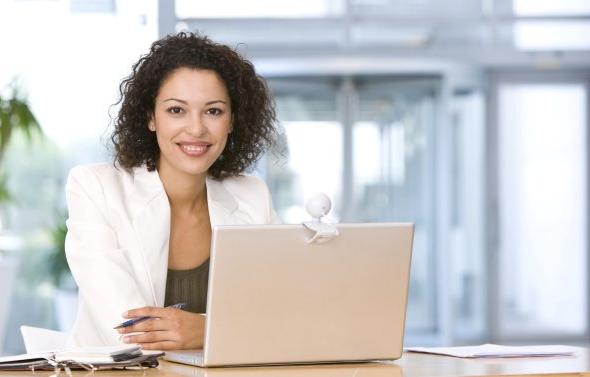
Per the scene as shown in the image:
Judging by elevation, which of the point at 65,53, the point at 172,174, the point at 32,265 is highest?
the point at 65,53

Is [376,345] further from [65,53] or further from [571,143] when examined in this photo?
[571,143]

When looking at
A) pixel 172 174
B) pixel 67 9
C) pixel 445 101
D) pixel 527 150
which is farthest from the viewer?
pixel 527 150

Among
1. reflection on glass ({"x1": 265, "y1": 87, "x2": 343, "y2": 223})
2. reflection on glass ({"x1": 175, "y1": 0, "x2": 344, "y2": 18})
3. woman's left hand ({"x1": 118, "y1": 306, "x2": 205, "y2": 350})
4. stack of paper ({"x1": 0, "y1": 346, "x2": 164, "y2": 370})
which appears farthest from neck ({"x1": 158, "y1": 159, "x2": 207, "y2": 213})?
reflection on glass ({"x1": 265, "y1": 87, "x2": 343, "y2": 223})

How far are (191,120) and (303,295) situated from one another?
906 millimetres

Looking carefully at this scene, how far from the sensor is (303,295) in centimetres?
241

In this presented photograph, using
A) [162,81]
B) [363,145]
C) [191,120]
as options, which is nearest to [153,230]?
[191,120]

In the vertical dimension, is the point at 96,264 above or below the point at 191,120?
Result: below

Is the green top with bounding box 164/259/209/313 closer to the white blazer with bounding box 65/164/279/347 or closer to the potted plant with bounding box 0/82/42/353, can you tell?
the white blazer with bounding box 65/164/279/347

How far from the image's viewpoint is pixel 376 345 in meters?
2.51

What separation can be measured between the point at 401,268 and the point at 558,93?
858cm

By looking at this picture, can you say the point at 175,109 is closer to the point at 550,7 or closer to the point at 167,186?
the point at 167,186

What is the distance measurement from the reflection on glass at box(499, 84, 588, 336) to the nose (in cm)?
770

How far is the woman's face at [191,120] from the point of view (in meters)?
3.17

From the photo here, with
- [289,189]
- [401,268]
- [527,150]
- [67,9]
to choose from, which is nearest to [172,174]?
[401,268]
